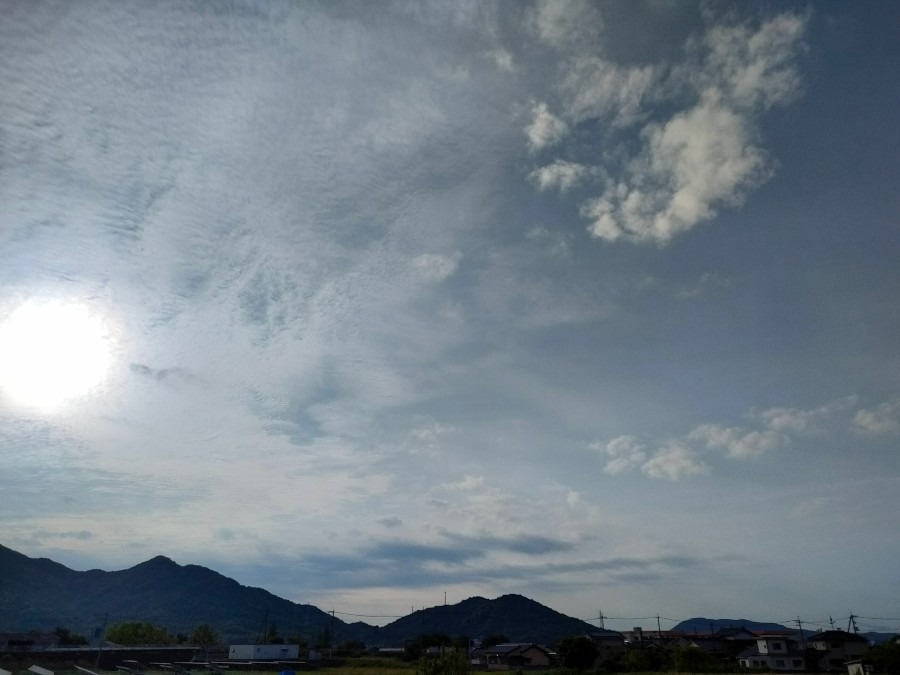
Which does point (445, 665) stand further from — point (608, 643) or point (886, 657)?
point (608, 643)

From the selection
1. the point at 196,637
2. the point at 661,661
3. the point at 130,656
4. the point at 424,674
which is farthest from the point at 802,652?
the point at 196,637

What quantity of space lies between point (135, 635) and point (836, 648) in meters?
141

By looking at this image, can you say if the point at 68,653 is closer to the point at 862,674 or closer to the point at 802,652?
the point at 862,674

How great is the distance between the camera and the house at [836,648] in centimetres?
10388

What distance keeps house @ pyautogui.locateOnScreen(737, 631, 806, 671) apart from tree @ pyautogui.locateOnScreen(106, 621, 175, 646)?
401 feet

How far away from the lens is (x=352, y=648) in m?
174

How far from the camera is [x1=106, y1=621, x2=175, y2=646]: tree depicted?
443 ft

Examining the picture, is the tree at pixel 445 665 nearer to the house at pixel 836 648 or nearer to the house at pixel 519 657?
the house at pixel 519 657

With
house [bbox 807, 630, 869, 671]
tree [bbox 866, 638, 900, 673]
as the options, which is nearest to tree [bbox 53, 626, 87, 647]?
tree [bbox 866, 638, 900, 673]

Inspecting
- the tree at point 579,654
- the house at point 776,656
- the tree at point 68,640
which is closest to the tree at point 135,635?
the tree at point 68,640

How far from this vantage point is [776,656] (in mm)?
102812

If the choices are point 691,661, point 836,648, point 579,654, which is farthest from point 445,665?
point 836,648

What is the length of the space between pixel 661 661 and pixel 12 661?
8787 cm

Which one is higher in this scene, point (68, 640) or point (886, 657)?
point (68, 640)
